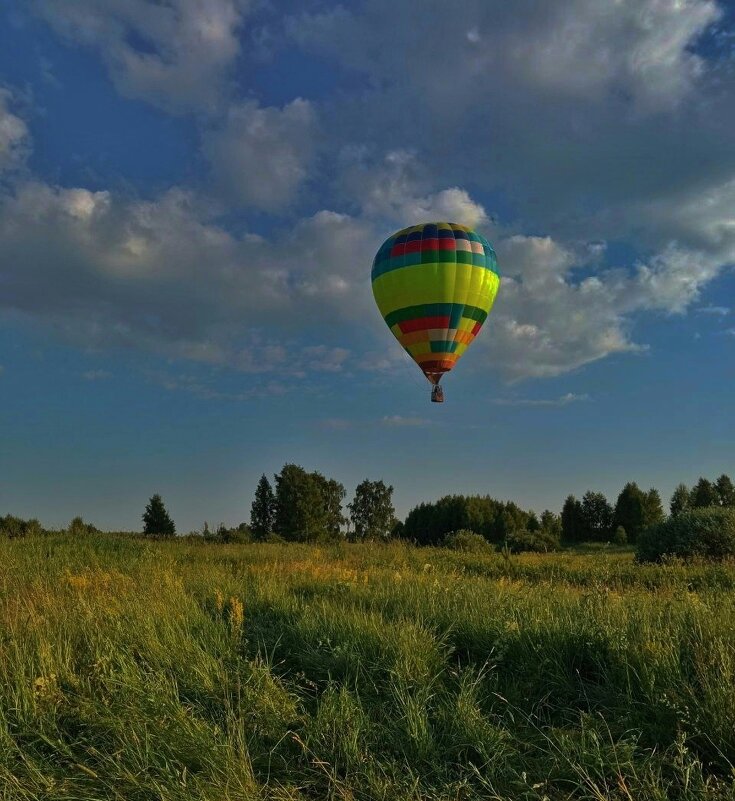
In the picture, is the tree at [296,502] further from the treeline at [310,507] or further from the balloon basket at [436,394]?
the balloon basket at [436,394]

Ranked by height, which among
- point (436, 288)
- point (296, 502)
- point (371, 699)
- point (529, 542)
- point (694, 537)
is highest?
point (436, 288)

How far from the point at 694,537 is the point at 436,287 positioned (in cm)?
1032

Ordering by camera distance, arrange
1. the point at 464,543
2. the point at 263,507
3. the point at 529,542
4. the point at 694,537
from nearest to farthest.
→ the point at 694,537, the point at 464,543, the point at 529,542, the point at 263,507

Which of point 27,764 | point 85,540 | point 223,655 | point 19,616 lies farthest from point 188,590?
point 85,540

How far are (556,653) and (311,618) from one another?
2.33 meters

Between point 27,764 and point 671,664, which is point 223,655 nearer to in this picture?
point 27,764

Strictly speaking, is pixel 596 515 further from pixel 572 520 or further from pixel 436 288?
pixel 436 288

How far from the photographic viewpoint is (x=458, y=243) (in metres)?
19.7

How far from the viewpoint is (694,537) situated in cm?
1669

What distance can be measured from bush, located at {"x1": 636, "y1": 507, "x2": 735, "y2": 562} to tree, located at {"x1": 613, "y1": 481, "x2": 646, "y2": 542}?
54254 millimetres

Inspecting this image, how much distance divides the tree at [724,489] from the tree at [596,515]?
38.3 ft

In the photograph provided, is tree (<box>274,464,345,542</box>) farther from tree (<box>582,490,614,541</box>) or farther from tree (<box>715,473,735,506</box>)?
tree (<box>715,473,735,506</box>)

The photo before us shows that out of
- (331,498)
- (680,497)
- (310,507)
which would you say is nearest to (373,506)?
(331,498)

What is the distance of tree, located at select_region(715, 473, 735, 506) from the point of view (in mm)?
67750
